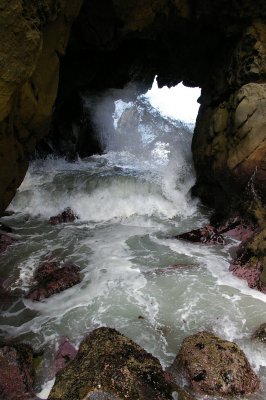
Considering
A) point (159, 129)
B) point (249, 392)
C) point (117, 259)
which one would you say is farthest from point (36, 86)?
point (159, 129)

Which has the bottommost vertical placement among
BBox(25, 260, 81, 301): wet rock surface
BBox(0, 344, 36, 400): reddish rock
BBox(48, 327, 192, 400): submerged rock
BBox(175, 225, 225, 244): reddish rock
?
BBox(25, 260, 81, 301): wet rock surface

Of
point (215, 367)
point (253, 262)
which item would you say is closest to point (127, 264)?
point (253, 262)

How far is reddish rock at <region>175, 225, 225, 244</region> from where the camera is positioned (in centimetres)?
850

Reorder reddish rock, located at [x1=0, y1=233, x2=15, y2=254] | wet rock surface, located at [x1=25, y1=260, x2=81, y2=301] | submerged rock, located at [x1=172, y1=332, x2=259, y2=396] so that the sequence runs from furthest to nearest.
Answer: reddish rock, located at [x1=0, y1=233, x2=15, y2=254], wet rock surface, located at [x1=25, y1=260, x2=81, y2=301], submerged rock, located at [x1=172, y1=332, x2=259, y2=396]

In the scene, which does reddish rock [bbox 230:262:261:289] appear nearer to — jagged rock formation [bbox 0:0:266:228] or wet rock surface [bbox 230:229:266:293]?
wet rock surface [bbox 230:229:266:293]

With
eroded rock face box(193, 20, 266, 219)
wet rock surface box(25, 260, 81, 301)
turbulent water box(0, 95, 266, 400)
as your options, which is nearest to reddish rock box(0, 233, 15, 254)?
turbulent water box(0, 95, 266, 400)

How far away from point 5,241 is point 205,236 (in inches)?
174

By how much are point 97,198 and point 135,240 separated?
3101 mm

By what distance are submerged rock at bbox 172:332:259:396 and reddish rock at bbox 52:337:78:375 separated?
1247 millimetres

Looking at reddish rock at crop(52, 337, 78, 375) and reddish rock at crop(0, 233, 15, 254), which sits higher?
reddish rock at crop(52, 337, 78, 375)

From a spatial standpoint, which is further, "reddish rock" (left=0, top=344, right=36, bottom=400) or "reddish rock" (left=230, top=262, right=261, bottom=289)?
"reddish rock" (left=230, top=262, right=261, bottom=289)

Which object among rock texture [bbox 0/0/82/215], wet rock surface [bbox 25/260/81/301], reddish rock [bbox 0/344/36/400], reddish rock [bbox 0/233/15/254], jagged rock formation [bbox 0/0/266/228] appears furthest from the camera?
reddish rock [bbox 0/233/15/254]

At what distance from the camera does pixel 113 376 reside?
11.8ft

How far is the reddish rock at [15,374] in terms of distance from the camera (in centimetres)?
396
